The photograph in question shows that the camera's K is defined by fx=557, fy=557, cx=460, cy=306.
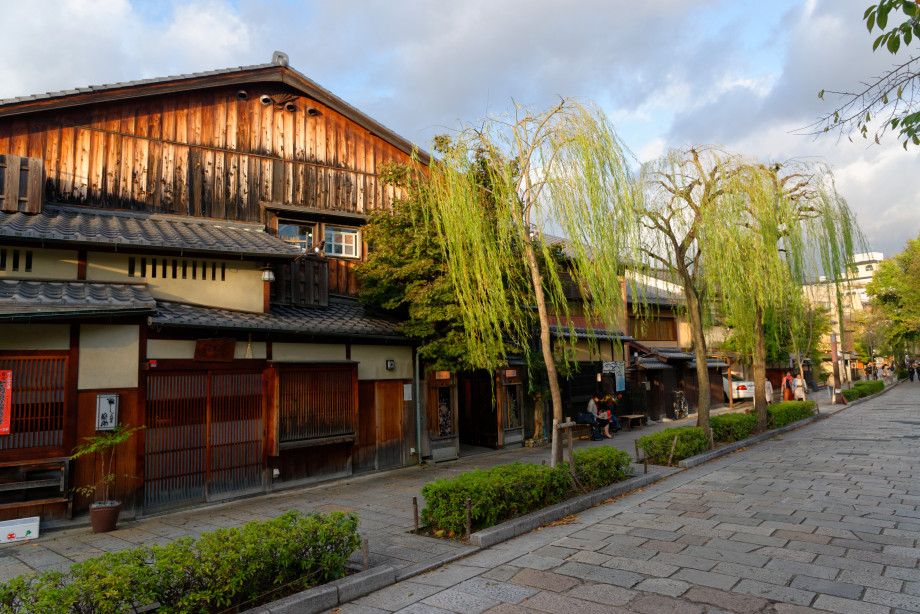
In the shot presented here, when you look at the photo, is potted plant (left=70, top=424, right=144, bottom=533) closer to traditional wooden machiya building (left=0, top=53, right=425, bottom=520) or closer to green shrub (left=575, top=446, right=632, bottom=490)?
traditional wooden machiya building (left=0, top=53, right=425, bottom=520)

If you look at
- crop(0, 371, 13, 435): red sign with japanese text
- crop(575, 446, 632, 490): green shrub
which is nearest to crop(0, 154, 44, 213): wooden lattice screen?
crop(0, 371, 13, 435): red sign with japanese text

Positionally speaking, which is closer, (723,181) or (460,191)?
(460,191)

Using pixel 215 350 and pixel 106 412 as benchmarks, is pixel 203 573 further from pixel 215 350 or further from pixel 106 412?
pixel 215 350

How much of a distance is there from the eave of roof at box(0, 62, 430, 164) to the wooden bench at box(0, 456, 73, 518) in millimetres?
7363

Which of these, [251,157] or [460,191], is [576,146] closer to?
[460,191]

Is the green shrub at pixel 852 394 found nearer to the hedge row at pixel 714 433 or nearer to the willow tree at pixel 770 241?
the hedge row at pixel 714 433

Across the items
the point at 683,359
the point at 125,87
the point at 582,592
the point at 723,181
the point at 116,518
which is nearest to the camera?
the point at 582,592

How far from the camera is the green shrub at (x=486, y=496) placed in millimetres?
8031

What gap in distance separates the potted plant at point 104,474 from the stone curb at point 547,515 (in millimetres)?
5721

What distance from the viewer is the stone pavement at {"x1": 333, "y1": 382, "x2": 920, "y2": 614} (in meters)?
5.64

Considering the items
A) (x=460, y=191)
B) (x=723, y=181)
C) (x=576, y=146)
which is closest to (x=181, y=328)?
(x=460, y=191)

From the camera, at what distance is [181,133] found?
13.4 metres

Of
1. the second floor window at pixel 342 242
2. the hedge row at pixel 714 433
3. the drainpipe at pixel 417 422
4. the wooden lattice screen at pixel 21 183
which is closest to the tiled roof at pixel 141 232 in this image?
the wooden lattice screen at pixel 21 183

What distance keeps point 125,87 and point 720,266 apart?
14.7 m
